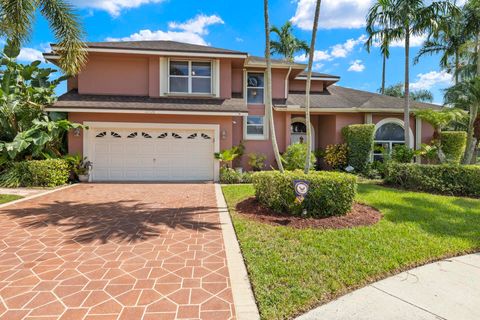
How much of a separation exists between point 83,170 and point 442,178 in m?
14.5

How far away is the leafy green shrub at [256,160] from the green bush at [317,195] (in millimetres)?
7060

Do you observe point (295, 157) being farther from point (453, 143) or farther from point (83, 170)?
point (83, 170)

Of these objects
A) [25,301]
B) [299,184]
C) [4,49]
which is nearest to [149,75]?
[4,49]

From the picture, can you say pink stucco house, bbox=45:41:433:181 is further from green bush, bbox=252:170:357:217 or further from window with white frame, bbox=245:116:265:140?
green bush, bbox=252:170:357:217

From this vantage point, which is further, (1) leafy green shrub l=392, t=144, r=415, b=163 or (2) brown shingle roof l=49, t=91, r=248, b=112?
(1) leafy green shrub l=392, t=144, r=415, b=163

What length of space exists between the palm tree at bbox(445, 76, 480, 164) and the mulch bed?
7.57m

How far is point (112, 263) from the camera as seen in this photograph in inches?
155

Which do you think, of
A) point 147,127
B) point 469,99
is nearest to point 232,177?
point 147,127

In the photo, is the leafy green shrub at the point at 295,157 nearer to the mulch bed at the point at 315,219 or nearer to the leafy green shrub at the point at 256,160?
the leafy green shrub at the point at 256,160

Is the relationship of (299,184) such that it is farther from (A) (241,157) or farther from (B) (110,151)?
(B) (110,151)

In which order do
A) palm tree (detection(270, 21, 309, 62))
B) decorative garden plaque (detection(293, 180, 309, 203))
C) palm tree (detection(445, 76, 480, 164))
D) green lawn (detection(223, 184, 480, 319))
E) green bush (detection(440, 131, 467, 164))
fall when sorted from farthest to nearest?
palm tree (detection(270, 21, 309, 62))
green bush (detection(440, 131, 467, 164))
palm tree (detection(445, 76, 480, 164))
decorative garden plaque (detection(293, 180, 309, 203))
green lawn (detection(223, 184, 480, 319))

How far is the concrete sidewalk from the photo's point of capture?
2840mm

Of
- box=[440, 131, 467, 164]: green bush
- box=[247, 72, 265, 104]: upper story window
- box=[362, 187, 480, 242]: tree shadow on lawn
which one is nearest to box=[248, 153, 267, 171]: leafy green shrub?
box=[247, 72, 265, 104]: upper story window

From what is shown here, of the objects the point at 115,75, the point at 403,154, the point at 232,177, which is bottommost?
the point at 232,177
